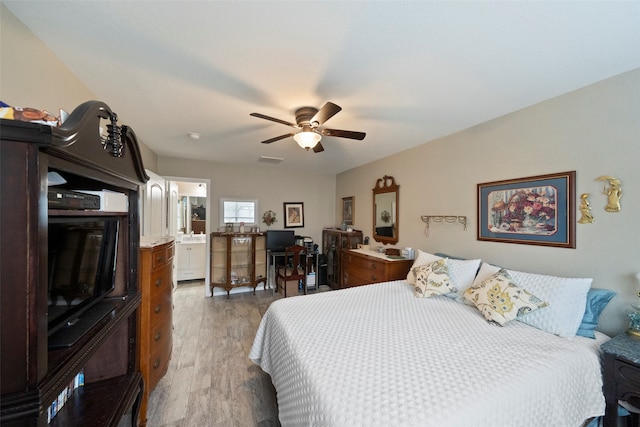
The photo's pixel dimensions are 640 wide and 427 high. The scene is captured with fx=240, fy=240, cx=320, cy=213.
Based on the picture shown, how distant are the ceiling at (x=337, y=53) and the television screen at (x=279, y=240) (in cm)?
251

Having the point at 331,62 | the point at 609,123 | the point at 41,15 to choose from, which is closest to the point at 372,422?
the point at 331,62

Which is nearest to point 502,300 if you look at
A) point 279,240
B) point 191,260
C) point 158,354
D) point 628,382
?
point 628,382

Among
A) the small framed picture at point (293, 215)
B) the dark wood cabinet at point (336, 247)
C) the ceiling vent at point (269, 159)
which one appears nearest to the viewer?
the ceiling vent at point (269, 159)

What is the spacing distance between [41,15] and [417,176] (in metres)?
3.42

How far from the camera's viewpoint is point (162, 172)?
4.01m

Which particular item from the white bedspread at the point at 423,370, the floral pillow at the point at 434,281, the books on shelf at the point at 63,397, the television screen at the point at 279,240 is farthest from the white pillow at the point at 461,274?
the television screen at the point at 279,240

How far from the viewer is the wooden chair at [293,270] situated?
13.4ft

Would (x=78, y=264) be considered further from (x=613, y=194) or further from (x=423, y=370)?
(x=613, y=194)

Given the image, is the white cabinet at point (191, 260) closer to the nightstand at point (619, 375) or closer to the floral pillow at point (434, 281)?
the floral pillow at point (434, 281)

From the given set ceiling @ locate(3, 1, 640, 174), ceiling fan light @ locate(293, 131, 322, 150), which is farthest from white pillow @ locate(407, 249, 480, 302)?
ceiling fan light @ locate(293, 131, 322, 150)

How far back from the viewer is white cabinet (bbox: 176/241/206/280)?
481cm

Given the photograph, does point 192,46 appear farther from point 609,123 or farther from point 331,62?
point 609,123

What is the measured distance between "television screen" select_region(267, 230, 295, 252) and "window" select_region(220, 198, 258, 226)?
0.50 m

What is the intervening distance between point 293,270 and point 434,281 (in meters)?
2.48
